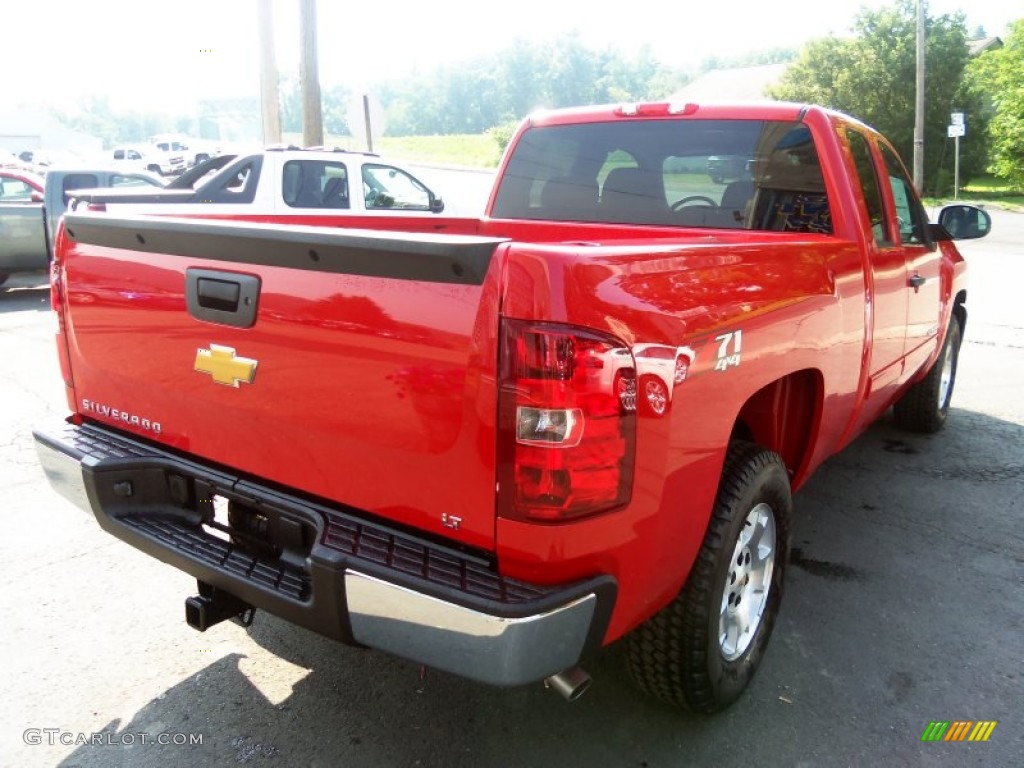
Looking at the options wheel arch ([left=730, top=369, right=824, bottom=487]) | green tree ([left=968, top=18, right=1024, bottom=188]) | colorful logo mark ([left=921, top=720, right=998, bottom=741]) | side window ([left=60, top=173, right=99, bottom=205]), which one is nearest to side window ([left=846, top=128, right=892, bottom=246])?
wheel arch ([left=730, top=369, right=824, bottom=487])

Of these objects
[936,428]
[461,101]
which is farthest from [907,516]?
[461,101]

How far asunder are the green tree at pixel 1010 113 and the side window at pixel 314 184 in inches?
1446

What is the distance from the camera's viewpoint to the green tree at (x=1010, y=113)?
3712 centimetres

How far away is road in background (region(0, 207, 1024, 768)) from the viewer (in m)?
2.61

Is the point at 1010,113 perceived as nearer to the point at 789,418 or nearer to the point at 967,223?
the point at 967,223

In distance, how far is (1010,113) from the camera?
123ft

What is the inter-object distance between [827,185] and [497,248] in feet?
7.34

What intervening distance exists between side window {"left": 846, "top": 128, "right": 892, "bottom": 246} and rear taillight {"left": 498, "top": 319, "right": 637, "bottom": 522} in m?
2.28

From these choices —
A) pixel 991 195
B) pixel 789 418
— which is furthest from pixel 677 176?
pixel 991 195

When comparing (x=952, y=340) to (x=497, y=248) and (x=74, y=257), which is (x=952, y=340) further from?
(x=74, y=257)

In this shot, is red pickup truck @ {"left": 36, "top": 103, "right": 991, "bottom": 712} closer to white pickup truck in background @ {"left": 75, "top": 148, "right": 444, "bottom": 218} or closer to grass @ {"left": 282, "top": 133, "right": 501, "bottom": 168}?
white pickup truck in background @ {"left": 75, "top": 148, "right": 444, "bottom": 218}

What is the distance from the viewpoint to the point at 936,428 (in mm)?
5715

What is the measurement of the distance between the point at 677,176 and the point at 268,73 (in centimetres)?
1273

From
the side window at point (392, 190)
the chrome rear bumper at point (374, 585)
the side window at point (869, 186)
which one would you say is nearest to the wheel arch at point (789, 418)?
the side window at point (869, 186)
